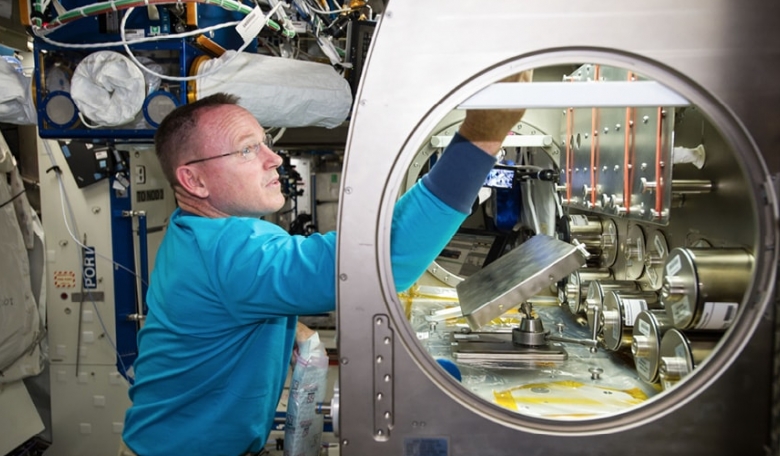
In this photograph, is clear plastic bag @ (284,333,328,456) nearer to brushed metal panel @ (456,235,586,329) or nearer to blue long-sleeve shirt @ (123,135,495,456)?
blue long-sleeve shirt @ (123,135,495,456)

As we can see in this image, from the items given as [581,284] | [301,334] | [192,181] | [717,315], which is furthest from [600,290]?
[192,181]

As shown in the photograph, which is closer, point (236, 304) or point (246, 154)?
point (236, 304)

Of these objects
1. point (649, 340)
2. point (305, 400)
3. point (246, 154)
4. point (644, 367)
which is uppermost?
point (246, 154)

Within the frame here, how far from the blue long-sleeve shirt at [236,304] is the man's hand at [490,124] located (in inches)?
1.1

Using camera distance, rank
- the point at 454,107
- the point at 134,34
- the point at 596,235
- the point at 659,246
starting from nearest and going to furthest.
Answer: the point at 454,107
the point at 659,246
the point at 134,34
the point at 596,235

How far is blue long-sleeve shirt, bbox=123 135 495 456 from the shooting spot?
1332mm

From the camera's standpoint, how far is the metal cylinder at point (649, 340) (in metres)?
1.72

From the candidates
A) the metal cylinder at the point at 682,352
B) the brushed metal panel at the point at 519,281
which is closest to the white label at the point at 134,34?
the brushed metal panel at the point at 519,281

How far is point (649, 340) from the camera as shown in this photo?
5.85ft

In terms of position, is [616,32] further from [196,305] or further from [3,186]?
[3,186]

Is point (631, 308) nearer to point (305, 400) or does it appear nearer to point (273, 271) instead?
point (305, 400)

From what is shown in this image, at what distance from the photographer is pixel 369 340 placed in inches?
47.9

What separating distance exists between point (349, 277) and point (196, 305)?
616mm

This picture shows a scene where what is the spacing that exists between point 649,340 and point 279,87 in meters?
1.75
